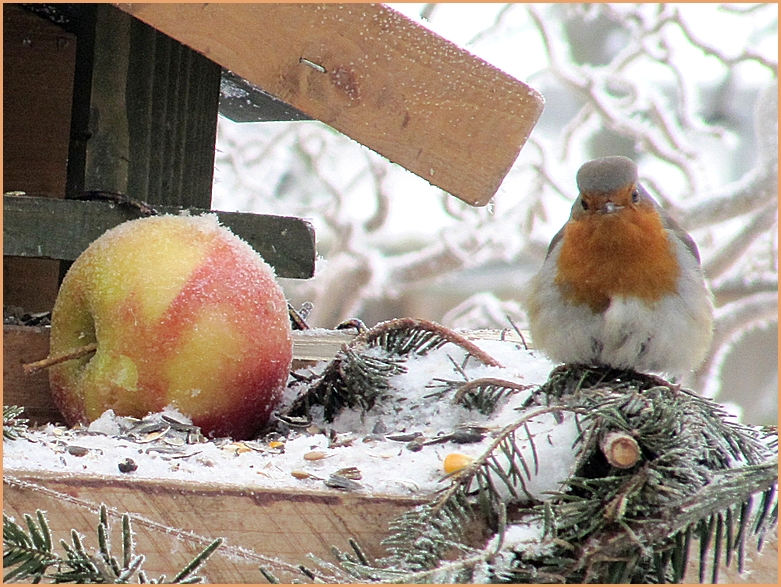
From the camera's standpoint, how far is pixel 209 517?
90 cm

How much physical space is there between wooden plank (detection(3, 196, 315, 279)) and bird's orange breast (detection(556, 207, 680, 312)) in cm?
44

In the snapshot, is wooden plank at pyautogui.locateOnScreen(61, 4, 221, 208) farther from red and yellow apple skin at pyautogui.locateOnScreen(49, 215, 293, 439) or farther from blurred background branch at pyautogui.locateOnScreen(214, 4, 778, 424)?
blurred background branch at pyautogui.locateOnScreen(214, 4, 778, 424)

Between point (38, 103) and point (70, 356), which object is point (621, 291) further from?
point (38, 103)

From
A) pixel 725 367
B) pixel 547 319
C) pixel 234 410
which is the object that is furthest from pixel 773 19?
pixel 234 410

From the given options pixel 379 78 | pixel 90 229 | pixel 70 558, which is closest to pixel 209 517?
pixel 70 558

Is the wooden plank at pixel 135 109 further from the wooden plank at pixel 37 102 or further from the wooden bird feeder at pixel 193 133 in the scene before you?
→ the wooden plank at pixel 37 102

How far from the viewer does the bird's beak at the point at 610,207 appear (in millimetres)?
1498

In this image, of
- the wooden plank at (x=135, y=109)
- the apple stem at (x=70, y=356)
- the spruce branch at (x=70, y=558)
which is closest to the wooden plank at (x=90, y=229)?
the wooden plank at (x=135, y=109)

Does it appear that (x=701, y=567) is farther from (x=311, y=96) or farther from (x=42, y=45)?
(x=42, y=45)

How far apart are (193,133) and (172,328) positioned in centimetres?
60

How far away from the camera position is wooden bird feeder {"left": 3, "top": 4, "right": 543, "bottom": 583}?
0.90 m

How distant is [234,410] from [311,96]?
0.46 metres

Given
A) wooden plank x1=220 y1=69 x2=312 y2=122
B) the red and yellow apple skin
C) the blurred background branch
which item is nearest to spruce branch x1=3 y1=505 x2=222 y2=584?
the red and yellow apple skin

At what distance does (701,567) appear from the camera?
91 cm
